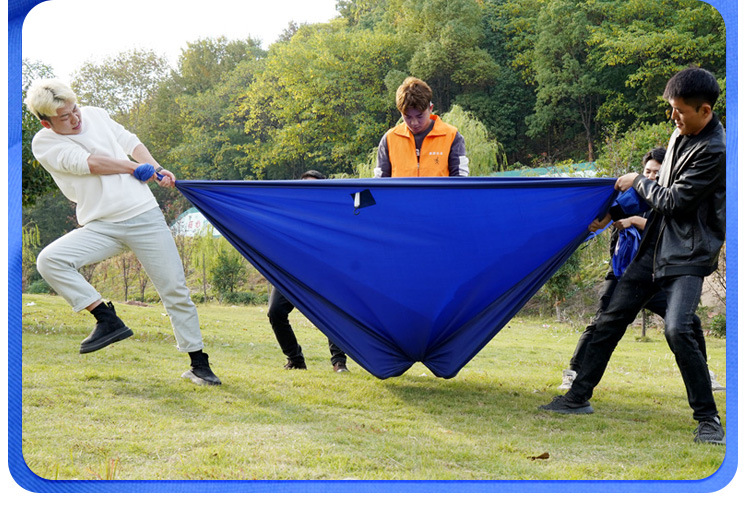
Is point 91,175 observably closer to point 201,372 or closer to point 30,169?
point 201,372

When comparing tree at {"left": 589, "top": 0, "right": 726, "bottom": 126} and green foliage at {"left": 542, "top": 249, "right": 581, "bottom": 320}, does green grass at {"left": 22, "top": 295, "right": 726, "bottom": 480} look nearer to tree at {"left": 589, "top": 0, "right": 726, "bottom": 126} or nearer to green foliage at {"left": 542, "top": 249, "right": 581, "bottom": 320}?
green foliage at {"left": 542, "top": 249, "right": 581, "bottom": 320}

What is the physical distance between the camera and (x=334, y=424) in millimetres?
2797

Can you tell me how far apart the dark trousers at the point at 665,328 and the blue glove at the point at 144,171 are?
2271 millimetres

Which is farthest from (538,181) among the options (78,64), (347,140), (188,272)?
(78,64)

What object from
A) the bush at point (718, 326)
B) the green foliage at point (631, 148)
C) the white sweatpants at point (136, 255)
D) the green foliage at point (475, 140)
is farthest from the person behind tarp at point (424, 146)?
→ the green foliage at point (475, 140)

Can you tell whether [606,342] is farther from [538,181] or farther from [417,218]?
[417,218]

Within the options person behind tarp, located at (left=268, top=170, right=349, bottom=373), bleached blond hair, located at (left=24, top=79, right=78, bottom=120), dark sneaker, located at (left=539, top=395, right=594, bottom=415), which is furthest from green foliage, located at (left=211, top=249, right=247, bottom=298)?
dark sneaker, located at (left=539, top=395, right=594, bottom=415)

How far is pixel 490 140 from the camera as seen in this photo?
34.0ft

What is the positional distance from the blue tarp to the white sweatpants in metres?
0.34

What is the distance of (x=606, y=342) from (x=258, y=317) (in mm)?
6126

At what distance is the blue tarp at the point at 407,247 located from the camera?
9.61ft

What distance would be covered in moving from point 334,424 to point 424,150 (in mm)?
1514

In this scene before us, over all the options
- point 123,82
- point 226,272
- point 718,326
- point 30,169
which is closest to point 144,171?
point 30,169

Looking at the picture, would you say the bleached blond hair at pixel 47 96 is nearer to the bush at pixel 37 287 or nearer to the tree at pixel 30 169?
the tree at pixel 30 169
